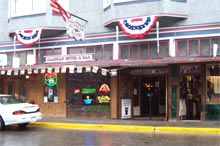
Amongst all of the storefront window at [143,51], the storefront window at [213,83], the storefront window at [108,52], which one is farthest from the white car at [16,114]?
the storefront window at [213,83]

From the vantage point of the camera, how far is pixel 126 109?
20719 mm

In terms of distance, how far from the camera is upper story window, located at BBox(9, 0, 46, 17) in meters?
22.9

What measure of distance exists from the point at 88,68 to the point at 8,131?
491 centimetres

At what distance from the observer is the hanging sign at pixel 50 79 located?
72.3 feet

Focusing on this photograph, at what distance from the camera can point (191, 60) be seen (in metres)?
17.4

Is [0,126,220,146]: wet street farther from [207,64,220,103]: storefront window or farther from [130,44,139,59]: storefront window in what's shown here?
[130,44,139,59]: storefront window

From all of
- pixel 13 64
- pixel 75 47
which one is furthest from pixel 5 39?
pixel 75 47

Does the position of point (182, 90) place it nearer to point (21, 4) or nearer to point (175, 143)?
point (175, 143)

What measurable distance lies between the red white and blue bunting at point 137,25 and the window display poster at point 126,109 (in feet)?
11.3

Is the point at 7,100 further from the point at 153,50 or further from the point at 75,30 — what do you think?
the point at 153,50

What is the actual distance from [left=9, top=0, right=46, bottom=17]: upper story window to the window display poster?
7.03m

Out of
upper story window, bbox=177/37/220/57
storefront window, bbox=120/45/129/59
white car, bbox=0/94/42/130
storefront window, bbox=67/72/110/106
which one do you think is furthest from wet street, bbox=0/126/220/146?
storefront window, bbox=120/45/129/59

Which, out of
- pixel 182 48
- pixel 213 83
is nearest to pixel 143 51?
pixel 182 48

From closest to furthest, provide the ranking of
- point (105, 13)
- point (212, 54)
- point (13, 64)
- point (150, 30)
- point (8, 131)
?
point (8, 131), point (212, 54), point (150, 30), point (105, 13), point (13, 64)
